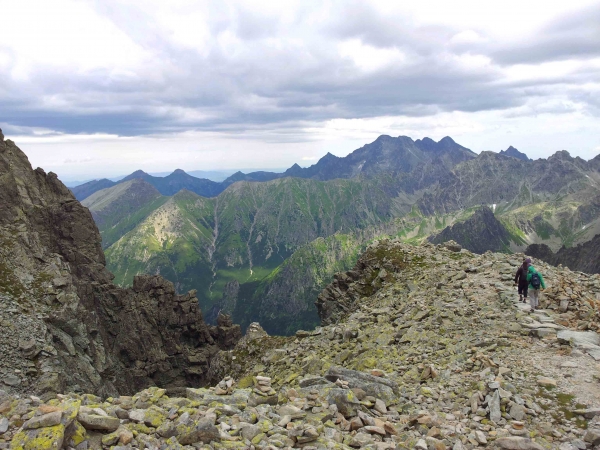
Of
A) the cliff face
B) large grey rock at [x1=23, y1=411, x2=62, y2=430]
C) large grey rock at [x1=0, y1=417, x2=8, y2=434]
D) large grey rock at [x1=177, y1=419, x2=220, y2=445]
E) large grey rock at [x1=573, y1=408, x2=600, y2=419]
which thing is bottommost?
the cliff face

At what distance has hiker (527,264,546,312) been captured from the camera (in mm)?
24484

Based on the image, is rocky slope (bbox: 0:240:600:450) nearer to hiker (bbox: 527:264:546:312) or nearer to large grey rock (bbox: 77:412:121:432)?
large grey rock (bbox: 77:412:121:432)

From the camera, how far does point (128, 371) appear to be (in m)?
82.9

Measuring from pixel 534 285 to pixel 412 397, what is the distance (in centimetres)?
1320

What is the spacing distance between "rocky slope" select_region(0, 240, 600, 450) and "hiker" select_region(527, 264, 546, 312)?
96 cm

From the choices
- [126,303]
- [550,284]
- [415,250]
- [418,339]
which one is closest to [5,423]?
[418,339]

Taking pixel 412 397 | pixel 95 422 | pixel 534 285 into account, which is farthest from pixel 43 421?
pixel 534 285

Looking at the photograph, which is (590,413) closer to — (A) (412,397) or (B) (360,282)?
(A) (412,397)

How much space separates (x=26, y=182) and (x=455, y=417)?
102635mm

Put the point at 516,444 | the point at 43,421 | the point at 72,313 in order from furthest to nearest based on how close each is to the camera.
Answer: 1. the point at 72,313
2. the point at 516,444
3. the point at 43,421

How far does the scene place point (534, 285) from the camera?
2461 centimetres

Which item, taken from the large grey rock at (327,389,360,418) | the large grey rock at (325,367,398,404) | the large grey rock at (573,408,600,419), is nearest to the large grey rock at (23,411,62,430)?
the large grey rock at (327,389,360,418)

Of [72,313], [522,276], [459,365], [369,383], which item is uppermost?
[522,276]

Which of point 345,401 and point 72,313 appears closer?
point 345,401
